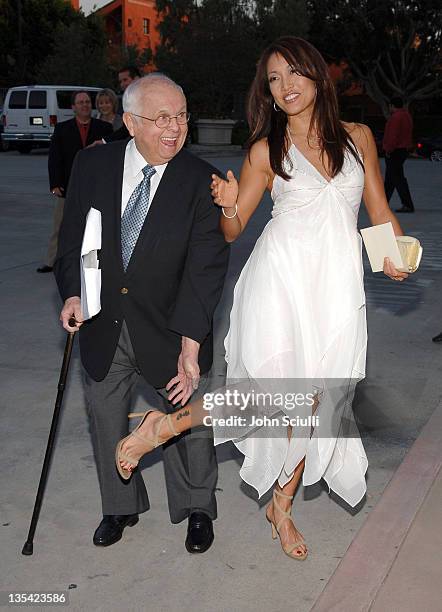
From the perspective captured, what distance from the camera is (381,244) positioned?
376cm

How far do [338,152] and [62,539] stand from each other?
6.56 ft

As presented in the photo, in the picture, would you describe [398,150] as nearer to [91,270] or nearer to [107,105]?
[107,105]

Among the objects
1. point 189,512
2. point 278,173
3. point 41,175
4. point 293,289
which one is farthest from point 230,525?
point 41,175

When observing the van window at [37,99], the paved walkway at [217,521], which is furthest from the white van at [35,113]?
the paved walkway at [217,521]

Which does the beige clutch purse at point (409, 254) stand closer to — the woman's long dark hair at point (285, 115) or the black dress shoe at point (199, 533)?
the woman's long dark hair at point (285, 115)

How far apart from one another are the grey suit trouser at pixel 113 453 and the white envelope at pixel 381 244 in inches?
35.1

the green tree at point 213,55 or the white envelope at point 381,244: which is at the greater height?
the white envelope at point 381,244

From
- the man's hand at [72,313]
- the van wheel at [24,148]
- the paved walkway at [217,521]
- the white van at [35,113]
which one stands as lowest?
the van wheel at [24,148]

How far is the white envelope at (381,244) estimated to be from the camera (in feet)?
12.2

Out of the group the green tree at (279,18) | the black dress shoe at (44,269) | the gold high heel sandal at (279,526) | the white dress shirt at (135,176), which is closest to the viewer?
the white dress shirt at (135,176)

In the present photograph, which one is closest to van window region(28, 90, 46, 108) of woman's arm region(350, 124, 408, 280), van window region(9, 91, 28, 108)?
van window region(9, 91, 28, 108)

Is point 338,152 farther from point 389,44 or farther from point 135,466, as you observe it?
point 389,44

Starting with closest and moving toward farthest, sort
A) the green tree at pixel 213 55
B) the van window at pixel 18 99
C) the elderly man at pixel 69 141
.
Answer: the elderly man at pixel 69 141
the van window at pixel 18 99
the green tree at pixel 213 55

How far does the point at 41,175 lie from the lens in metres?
22.8
